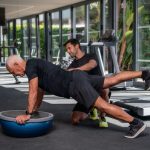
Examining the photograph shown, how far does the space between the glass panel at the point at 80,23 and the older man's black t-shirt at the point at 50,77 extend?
665cm

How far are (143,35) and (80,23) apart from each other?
320 cm

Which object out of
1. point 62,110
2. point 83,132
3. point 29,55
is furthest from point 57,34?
point 83,132

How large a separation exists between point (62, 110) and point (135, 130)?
1626 mm

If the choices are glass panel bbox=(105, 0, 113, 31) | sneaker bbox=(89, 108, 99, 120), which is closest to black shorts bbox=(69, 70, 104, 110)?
sneaker bbox=(89, 108, 99, 120)

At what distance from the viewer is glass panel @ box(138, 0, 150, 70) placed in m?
7.62

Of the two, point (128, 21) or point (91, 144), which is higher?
point (128, 21)

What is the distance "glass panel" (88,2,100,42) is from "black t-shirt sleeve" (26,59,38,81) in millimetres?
6064

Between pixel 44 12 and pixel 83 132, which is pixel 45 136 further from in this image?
pixel 44 12

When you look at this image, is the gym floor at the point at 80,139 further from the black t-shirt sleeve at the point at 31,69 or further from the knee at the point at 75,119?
the black t-shirt sleeve at the point at 31,69

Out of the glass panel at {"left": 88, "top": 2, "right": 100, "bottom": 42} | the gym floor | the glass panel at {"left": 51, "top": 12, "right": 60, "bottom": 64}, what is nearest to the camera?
the gym floor

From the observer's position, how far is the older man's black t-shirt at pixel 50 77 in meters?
3.16

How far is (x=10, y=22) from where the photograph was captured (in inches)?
648

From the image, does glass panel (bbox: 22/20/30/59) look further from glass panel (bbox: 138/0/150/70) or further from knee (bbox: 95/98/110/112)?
knee (bbox: 95/98/110/112)

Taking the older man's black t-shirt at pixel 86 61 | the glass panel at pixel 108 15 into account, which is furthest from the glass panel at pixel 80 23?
Result: the older man's black t-shirt at pixel 86 61
